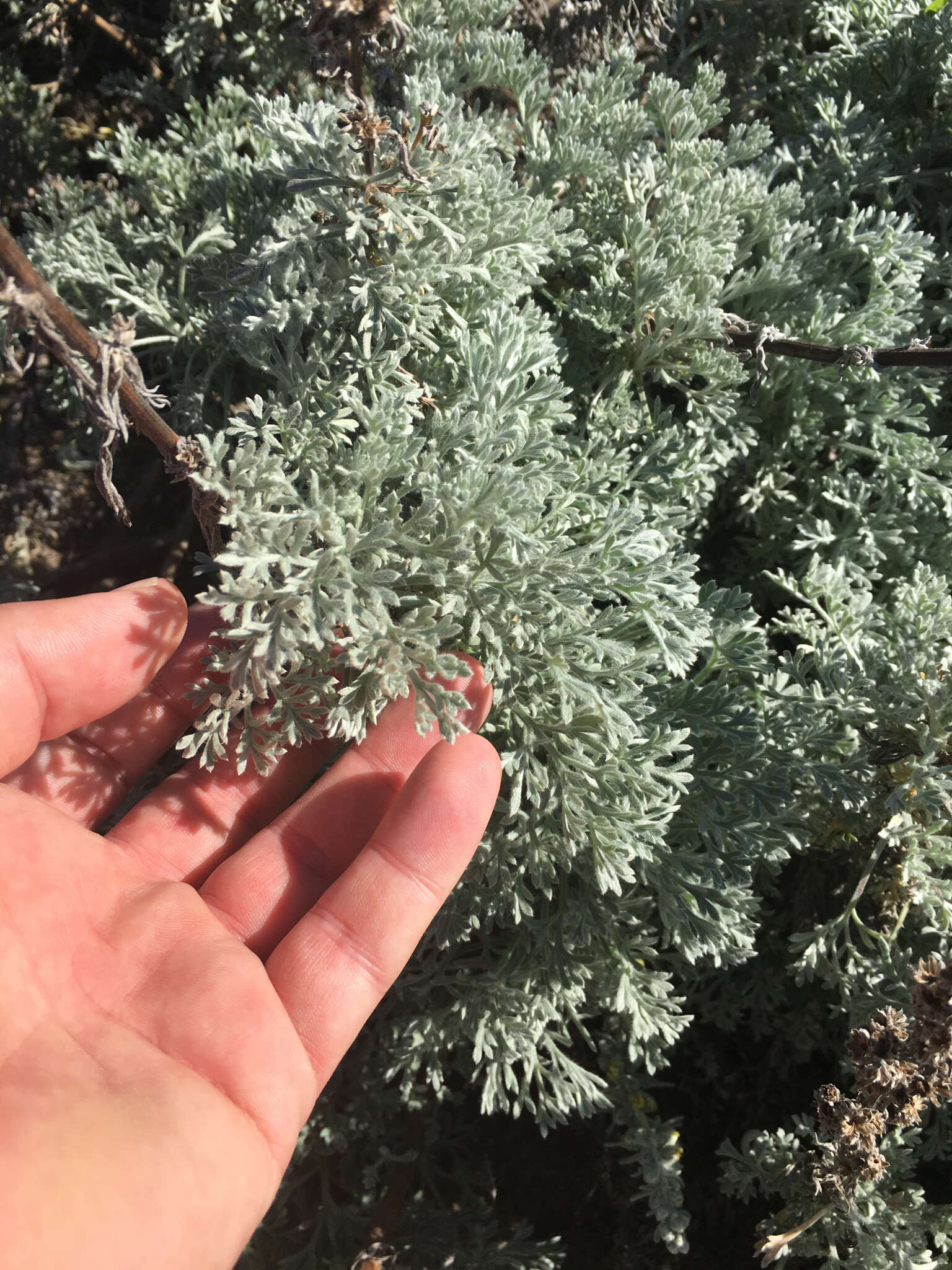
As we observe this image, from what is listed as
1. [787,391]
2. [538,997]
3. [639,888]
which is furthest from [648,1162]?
[787,391]

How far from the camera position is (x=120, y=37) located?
12.2 feet

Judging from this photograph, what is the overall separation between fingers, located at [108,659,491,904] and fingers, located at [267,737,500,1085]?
0.51 ft

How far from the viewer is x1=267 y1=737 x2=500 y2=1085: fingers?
2098mm

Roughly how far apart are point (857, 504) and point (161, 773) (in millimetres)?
2544

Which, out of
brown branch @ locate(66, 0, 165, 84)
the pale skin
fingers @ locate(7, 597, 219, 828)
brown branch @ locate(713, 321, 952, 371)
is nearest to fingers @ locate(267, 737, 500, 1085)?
the pale skin

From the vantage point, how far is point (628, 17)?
11.1 ft

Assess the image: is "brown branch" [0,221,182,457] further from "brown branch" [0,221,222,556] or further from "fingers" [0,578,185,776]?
"fingers" [0,578,185,776]

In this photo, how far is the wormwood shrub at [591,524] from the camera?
2086 mm

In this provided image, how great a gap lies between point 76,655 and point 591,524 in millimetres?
1296

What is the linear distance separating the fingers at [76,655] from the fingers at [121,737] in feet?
0.63

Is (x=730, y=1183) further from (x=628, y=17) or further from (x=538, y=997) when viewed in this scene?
(x=628, y=17)

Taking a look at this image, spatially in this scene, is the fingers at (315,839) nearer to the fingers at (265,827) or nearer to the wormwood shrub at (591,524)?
the fingers at (265,827)

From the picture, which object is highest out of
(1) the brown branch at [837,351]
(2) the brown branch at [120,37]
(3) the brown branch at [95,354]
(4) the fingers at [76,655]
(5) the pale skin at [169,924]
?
(1) the brown branch at [837,351]

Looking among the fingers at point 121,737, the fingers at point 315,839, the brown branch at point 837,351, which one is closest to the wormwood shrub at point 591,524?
the brown branch at point 837,351
